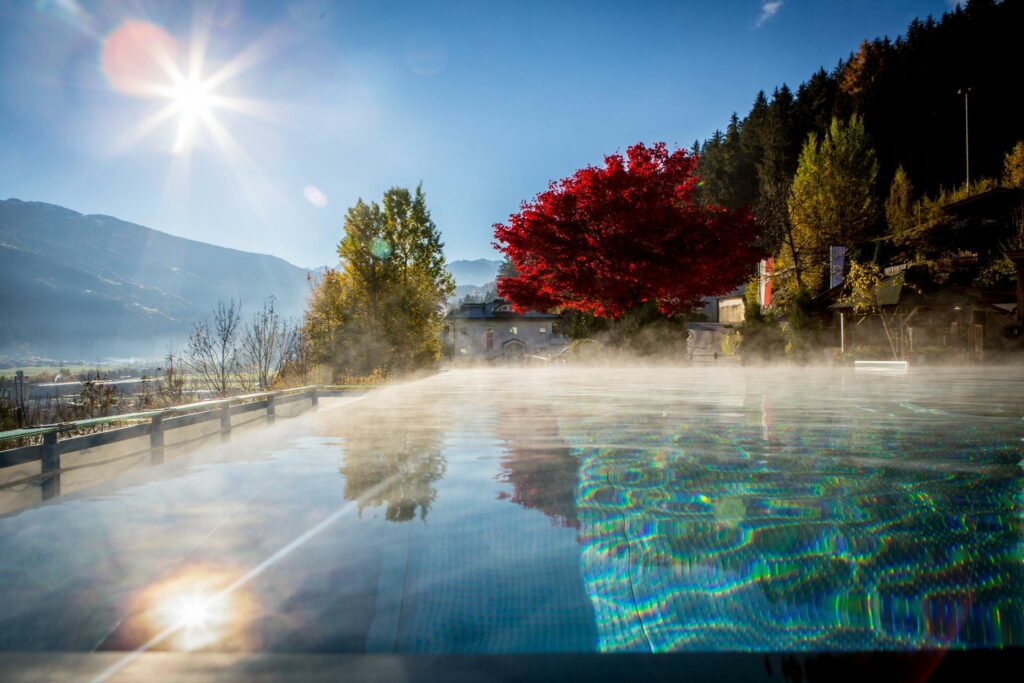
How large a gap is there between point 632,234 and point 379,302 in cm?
1112

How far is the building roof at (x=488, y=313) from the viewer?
183 ft

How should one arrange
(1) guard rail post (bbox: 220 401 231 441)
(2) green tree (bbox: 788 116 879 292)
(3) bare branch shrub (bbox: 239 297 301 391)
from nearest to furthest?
(1) guard rail post (bbox: 220 401 231 441), (3) bare branch shrub (bbox: 239 297 301 391), (2) green tree (bbox: 788 116 879 292)

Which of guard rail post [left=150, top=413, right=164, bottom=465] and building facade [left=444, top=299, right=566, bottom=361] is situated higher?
building facade [left=444, top=299, right=566, bottom=361]

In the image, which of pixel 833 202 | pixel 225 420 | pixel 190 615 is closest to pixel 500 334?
pixel 833 202

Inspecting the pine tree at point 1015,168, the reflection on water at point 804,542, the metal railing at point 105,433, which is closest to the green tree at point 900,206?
the pine tree at point 1015,168

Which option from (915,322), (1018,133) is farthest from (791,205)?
(915,322)

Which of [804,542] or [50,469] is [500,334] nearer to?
[50,469]

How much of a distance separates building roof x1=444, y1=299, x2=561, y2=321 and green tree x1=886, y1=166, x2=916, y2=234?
25.8 meters

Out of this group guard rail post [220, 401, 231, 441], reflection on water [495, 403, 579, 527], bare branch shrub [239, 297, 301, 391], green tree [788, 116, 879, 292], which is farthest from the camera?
green tree [788, 116, 879, 292]

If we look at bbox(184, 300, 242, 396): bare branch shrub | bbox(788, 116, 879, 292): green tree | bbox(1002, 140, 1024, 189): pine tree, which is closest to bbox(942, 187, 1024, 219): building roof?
bbox(1002, 140, 1024, 189): pine tree

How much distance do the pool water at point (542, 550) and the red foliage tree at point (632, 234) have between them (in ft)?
46.8

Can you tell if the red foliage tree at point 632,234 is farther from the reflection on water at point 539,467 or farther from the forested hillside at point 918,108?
the forested hillside at point 918,108

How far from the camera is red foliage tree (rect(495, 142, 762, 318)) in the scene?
2023 cm

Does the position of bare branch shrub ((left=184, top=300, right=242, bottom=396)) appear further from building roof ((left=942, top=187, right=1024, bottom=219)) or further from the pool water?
building roof ((left=942, top=187, right=1024, bottom=219))
